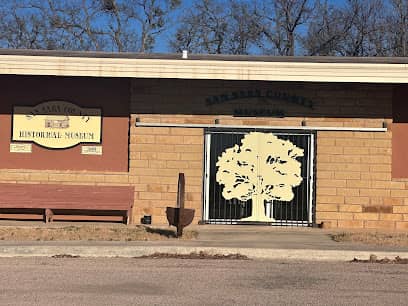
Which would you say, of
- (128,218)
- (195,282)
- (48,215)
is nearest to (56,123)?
(48,215)

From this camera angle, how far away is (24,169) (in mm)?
14109

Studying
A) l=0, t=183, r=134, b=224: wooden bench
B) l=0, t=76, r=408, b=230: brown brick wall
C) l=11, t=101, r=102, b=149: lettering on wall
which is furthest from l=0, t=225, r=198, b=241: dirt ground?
l=11, t=101, r=102, b=149: lettering on wall

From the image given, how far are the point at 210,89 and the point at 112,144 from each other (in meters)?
2.54

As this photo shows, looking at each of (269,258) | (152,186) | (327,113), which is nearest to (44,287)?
(269,258)

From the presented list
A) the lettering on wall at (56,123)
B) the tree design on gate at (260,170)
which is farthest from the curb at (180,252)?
the lettering on wall at (56,123)

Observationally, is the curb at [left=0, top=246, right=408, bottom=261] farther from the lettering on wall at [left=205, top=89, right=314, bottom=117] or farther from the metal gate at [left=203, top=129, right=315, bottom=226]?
the lettering on wall at [left=205, top=89, right=314, bottom=117]

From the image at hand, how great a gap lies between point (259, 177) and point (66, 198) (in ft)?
14.1

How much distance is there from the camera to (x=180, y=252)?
10.3 m

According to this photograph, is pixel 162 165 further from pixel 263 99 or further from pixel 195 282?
pixel 195 282

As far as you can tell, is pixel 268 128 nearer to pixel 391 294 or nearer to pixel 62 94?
pixel 62 94

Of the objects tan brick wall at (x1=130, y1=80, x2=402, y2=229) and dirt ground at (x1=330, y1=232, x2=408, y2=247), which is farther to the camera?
tan brick wall at (x1=130, y1=80, x2=402, y2=229)

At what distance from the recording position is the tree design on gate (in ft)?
45.7

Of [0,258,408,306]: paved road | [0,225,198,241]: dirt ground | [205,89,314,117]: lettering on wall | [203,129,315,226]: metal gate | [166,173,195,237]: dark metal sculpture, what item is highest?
[205,89,314,117]: lettering on wall

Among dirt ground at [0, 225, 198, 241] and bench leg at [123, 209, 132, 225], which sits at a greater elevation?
bench leg at [123, 209, 132, 225]
